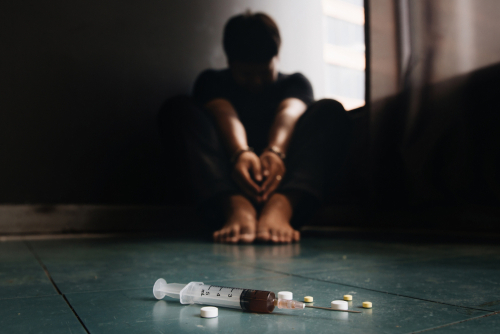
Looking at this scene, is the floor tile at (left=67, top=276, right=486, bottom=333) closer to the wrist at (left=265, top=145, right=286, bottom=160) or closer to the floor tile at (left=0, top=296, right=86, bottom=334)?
the floor tile at (left=0, top=296, right=86, bottom=334)

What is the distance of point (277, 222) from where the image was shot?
1.33m

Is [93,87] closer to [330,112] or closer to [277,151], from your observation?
[277,151]

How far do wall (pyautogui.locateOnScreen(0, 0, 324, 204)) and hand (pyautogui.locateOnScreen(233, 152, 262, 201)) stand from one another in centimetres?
66

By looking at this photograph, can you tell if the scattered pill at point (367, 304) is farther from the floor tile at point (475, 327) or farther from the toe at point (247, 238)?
the toe at point (247, 238)

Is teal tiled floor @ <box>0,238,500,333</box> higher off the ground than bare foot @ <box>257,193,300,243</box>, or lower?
lower

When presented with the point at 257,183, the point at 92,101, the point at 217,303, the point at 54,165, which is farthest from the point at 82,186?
the point at 217,303

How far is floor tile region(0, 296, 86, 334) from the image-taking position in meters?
0.40

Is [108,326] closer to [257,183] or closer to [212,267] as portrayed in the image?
[212,267]

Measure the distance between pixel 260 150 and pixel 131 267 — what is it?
3.66ft

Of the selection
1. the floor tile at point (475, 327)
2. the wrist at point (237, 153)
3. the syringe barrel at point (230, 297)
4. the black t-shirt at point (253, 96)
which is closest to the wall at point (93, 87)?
the black t-shirt at point (253, 96)

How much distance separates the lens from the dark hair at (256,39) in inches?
72.8

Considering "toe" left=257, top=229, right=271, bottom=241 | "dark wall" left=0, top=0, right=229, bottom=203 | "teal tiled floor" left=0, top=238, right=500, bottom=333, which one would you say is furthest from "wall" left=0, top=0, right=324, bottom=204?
"toe" left=257, top=229, right=271, bottom=241

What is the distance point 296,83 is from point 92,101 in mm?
937

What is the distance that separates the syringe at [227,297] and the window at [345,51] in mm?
1603
